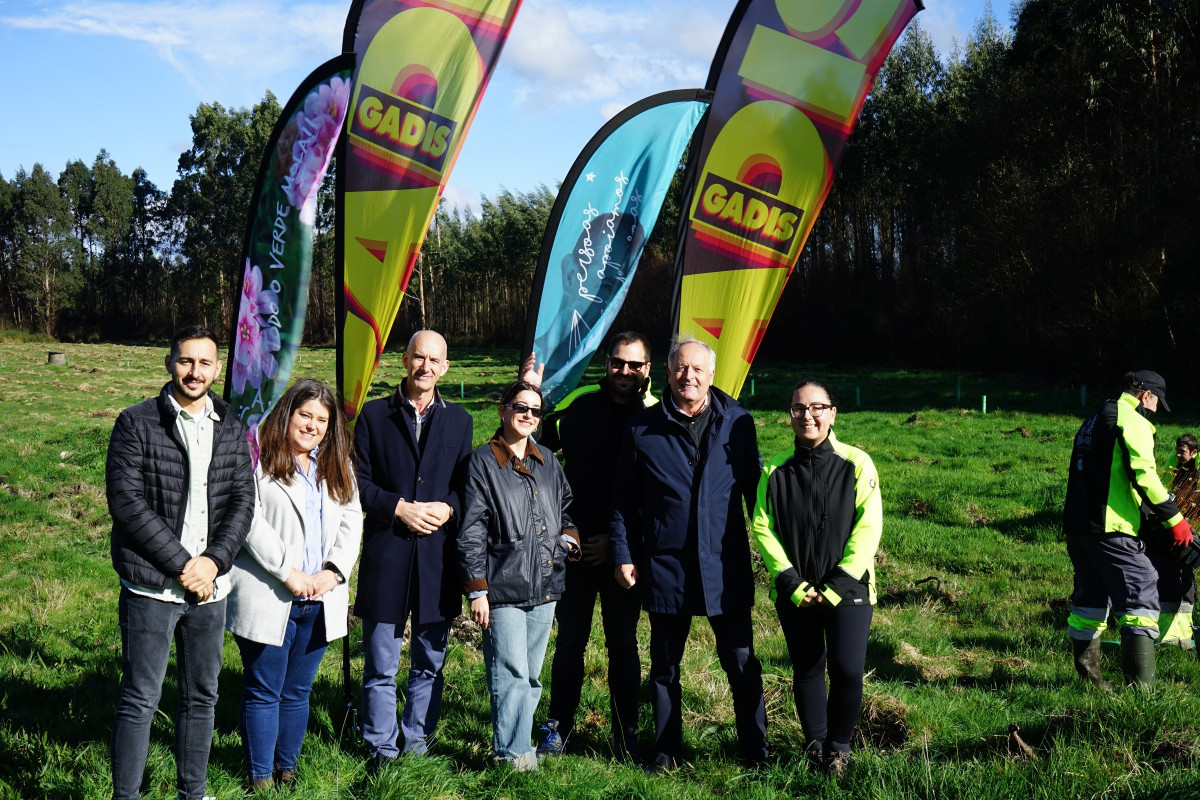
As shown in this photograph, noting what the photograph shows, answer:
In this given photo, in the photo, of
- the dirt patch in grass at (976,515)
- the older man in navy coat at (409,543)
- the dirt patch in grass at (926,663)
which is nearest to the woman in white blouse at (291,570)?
the older man in navy coat at (409,543)

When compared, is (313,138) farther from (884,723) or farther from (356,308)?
(884,723)

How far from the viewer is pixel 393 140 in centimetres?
525

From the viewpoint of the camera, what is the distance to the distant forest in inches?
793

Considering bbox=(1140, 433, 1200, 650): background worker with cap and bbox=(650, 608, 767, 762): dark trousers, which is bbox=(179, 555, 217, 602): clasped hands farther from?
bbox=(1140, 433, 1200, 650): background worker with cap

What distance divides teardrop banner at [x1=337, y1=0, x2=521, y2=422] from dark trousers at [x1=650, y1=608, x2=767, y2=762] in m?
2.35

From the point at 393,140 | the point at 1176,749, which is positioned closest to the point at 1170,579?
the point at 1176,749

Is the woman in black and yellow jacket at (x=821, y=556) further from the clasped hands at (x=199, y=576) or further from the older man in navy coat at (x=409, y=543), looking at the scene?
the clasped hands at (x=199, y=576)

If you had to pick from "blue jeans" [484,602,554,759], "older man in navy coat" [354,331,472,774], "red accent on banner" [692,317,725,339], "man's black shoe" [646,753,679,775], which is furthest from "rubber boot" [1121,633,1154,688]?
"older man in navy coat" [354,331,472,774]

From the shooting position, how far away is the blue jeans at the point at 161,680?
10.5 ft

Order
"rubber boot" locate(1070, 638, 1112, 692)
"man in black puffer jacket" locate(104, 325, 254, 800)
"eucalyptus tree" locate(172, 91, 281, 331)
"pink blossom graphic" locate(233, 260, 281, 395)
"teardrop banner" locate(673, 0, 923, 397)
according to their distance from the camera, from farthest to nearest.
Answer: "eucalyptus tree" locate(172, 91, 281, 331), "teardrop banner" locate(673, 0, 923, 397), "pink blossom graphic" locate(233, 260, 281, 395), "rubber boot" locate(1070, 638, 1112, 692), "man in black puffer jacket" locate(104, 325, 254, 800)

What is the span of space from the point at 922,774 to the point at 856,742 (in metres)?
0.72

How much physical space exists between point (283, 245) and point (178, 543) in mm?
2516

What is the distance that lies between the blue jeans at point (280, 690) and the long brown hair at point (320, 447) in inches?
20.8

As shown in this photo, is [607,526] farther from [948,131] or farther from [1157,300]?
[948,131]
